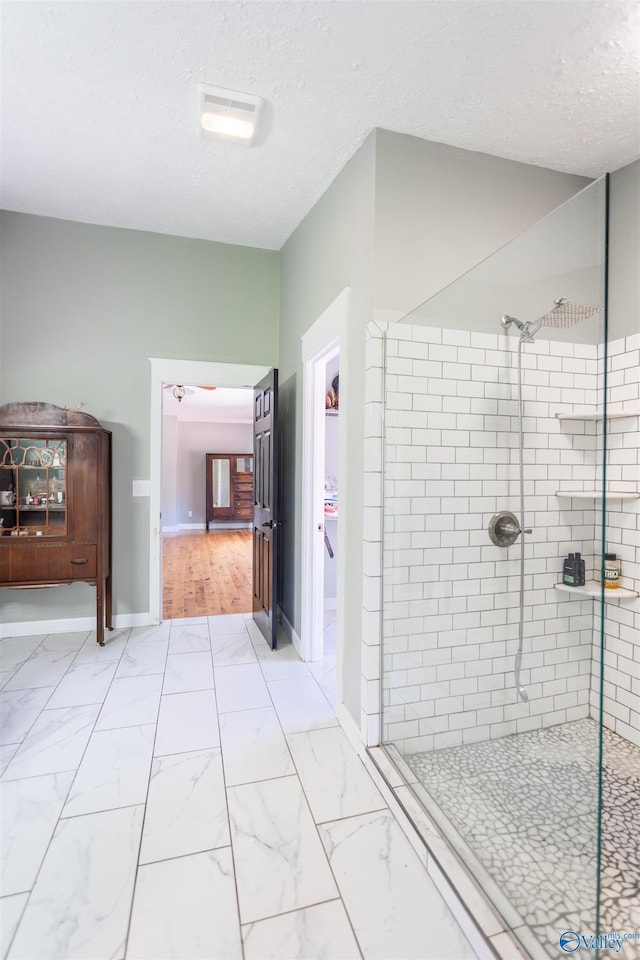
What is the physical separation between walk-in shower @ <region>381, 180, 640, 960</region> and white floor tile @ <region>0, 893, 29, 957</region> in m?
1.29

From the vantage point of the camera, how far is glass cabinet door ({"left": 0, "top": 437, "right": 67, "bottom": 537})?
10.1 ft

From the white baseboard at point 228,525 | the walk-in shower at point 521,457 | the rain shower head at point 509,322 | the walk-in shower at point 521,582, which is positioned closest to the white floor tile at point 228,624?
the walk-in shower at point 521,582

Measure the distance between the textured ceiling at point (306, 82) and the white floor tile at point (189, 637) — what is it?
9.72 feet

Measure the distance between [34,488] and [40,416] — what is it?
1.63 feet

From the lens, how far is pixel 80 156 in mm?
2451

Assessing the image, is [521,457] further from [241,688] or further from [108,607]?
[108,607]

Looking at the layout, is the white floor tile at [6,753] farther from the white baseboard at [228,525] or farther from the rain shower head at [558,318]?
the white baseboard at [228,525]

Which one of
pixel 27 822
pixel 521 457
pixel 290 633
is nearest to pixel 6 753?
pixel 27 822

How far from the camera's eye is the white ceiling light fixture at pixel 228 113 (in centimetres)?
194

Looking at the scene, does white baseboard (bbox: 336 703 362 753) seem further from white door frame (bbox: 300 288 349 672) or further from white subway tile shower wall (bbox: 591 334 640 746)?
white subway tile shower wall (bbox: 591 334 640 746)

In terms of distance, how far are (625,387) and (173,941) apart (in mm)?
2708

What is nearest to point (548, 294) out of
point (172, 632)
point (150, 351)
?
point (150, 351)

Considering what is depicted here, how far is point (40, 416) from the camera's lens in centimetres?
305

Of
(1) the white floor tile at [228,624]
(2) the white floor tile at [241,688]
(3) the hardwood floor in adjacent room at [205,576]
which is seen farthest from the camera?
(3) the hardwood floor in adjacent room at [205,576]
